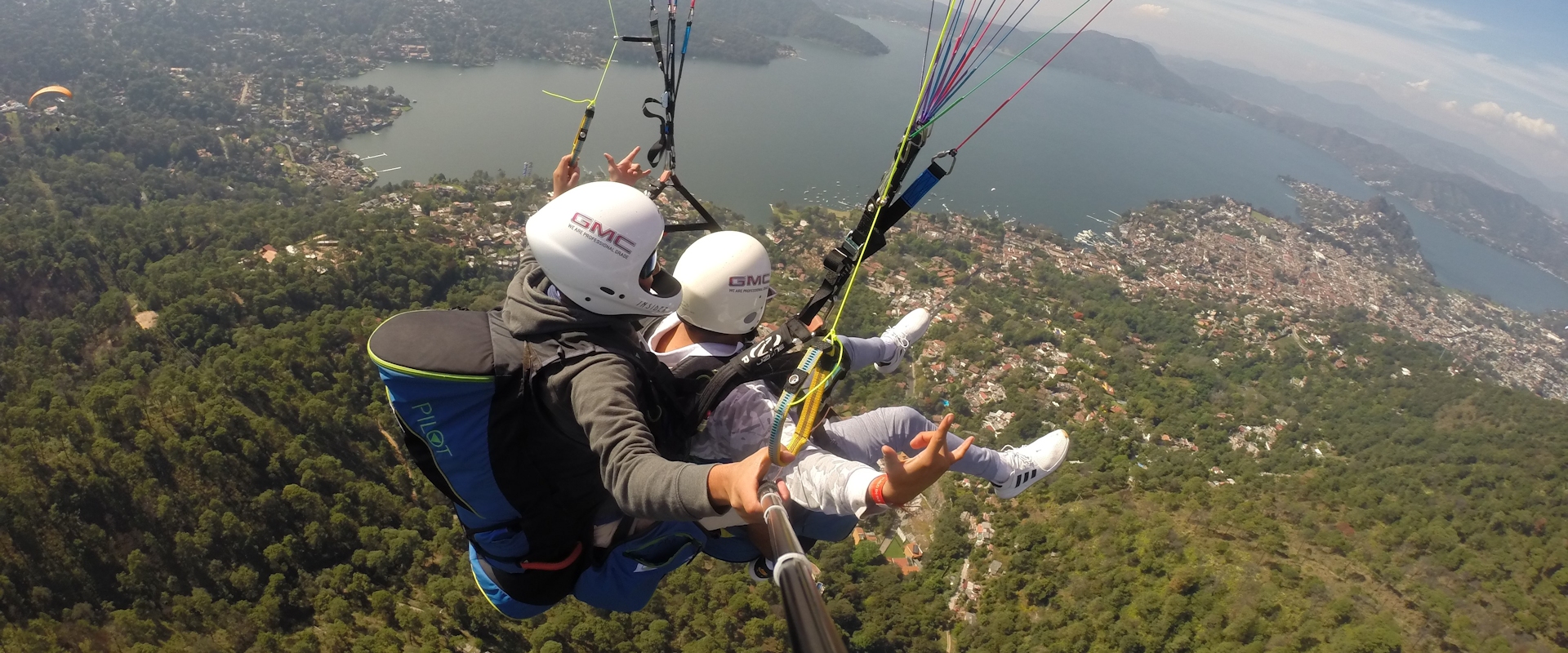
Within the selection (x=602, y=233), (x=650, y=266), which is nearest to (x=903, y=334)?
(x=650, y=266)

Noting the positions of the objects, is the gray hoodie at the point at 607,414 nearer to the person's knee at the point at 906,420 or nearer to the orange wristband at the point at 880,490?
the orange wristband at the point at 880,490

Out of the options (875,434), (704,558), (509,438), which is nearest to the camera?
(509,438)

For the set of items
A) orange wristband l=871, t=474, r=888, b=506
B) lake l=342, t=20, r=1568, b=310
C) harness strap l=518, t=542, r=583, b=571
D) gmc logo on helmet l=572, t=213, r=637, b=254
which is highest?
gmc logo on helmet l=572, t=213, r=637, b=254

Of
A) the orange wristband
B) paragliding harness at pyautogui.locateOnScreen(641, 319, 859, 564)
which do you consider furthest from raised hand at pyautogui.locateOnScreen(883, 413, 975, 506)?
paragliding harness at pyautogui.locateOnScreen(641, 319, 859, 564)

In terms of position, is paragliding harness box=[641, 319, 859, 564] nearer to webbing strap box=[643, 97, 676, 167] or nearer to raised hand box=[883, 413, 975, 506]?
raised hand box=[883, 413, 975, 506]

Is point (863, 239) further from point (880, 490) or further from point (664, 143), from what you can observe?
point (664, 143)

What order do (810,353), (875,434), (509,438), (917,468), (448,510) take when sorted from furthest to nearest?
(448,510) → (875,434) → (509,438) → (810,353) → (917,468)

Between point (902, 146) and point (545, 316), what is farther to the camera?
point (902, 146)
